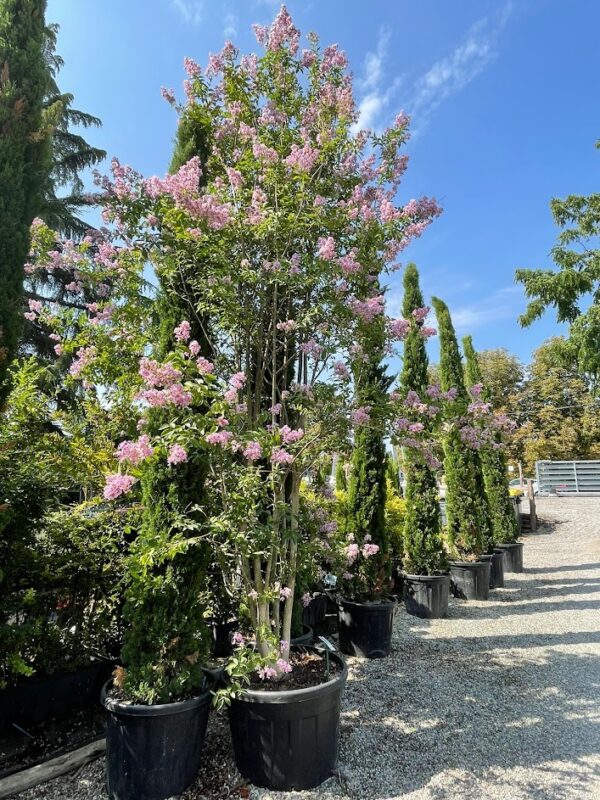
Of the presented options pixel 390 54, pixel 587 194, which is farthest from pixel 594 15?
pixel 587 194

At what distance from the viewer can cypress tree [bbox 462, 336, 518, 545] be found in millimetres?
8891

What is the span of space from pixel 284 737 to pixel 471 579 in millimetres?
4907

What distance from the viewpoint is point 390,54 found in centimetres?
410

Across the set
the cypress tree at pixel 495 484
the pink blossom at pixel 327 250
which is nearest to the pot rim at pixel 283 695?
the pink blossom at pixel 327 250

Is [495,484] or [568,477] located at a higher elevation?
[568,477]

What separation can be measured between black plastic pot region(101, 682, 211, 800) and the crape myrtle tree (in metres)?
0.28

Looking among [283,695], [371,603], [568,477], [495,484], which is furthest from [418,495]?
[568,477]

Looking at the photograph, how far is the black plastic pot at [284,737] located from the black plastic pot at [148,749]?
0.92 feet

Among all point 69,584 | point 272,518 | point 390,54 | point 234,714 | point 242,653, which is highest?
point 390,54

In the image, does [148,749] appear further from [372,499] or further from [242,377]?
[372,499]

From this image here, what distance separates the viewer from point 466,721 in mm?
2812

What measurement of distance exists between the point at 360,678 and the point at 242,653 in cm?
184

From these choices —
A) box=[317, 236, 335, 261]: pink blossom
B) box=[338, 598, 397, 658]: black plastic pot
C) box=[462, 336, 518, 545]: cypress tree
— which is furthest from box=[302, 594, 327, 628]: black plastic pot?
box=[462, 336, 518, 545]: cypress tree

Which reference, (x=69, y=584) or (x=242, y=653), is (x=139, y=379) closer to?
(x=69, y=584)
